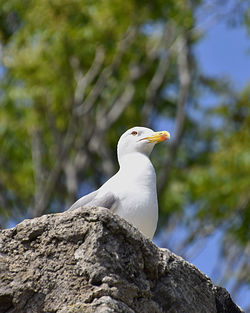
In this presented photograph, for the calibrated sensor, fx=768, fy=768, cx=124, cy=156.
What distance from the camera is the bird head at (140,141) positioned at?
21.7 ft

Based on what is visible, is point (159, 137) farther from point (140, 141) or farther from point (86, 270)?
point (86, 270)

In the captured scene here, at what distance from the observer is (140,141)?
262 inches

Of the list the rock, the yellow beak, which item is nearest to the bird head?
the yellow beak

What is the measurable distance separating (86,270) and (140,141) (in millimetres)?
2877

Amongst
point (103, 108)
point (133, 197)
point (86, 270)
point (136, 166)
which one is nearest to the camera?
point (86, 270)

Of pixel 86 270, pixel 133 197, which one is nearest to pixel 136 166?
pixel 133 197

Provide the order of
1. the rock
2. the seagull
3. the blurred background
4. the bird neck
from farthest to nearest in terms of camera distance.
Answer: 1. the blurred background
2. the bird neck
3. the seagull
4. the rock

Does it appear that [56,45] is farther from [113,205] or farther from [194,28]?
[113,205]

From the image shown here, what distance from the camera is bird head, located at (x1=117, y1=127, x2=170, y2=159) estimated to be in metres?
6.62

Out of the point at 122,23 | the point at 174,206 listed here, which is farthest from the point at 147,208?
the point at 174,206

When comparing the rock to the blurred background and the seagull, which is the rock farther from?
the blurred background

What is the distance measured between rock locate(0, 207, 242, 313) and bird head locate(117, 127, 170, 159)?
8.00 ft

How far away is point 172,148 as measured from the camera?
15242 millimetres

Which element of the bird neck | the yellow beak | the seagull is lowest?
the seagull
